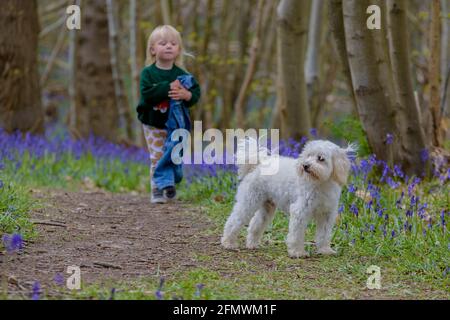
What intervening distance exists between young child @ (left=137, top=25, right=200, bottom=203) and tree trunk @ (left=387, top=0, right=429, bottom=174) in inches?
87.5

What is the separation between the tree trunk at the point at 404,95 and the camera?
26.6 ft

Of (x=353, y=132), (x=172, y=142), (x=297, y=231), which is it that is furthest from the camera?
(x=353, y=132)

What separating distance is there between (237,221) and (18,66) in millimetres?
6774

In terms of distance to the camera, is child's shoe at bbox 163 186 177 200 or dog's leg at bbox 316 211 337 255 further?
child's shoe at bbox 163 186 177 200

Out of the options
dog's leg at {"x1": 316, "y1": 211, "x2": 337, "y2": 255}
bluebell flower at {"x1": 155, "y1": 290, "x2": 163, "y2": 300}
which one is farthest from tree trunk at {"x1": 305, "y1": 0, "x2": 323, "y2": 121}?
bluebell flower at {"x1": 155, "y1": 290, "x2": 163, "y2": 300}

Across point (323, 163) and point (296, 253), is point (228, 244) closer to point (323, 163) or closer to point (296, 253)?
point (296, 253)

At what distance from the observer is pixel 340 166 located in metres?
5.58

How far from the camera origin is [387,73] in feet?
25.5

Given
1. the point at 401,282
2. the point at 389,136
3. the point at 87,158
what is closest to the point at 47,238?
the point at 401,282

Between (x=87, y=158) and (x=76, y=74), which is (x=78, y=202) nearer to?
(x=87, y=158)

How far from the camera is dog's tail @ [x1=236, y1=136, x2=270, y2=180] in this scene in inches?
240

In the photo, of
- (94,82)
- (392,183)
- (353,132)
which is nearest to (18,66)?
(94,82)

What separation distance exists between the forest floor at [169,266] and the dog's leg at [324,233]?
126 mm

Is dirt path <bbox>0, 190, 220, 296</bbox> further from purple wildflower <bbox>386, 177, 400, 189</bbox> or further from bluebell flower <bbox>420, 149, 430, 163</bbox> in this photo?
bluebell flower <bbox>420, 149, 430, 163</bbox>
